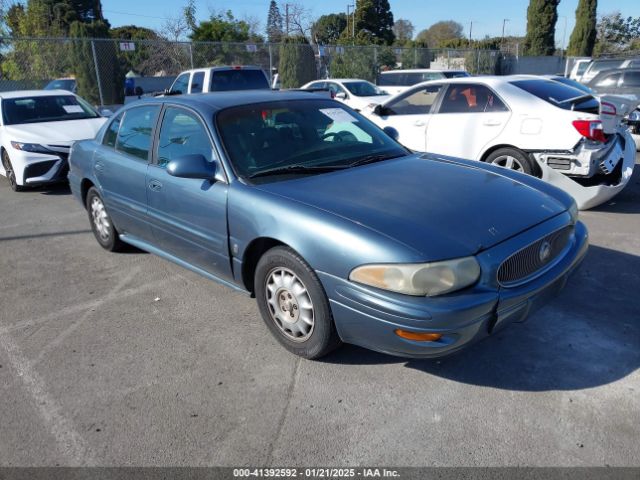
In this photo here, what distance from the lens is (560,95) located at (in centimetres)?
651

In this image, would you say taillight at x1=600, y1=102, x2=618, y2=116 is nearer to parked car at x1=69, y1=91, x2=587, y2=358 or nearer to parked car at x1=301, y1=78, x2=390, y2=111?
parked car at x1=69, y1=91, x2=587, y2=358

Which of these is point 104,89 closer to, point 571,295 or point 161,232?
point 161,232

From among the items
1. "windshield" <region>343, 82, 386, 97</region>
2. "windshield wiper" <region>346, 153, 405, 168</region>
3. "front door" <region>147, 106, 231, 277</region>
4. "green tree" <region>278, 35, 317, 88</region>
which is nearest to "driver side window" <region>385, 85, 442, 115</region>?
"windshield wiper" <region>346, 153, 405, 168</region>

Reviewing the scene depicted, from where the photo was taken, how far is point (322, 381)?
10.2ft

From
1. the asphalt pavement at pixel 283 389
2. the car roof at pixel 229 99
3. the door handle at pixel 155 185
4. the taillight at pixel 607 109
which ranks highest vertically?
the car roof at pixel 229 99

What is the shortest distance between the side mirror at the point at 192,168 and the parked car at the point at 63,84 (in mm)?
14320

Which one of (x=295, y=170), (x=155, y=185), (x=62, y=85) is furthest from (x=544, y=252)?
(x=62, y=85)

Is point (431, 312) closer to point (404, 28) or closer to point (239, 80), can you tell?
point (239, 80)

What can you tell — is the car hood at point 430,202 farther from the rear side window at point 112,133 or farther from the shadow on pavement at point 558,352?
the rear side window at point 112,133

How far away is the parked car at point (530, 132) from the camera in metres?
5.93

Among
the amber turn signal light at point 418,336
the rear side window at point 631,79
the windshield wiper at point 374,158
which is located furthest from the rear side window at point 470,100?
the rear side window at point 631,79

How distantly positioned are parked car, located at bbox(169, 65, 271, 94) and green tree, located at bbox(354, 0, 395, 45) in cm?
5508

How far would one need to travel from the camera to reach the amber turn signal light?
8.77ft

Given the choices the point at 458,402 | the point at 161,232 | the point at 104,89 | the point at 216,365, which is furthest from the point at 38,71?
the point at 458,402
